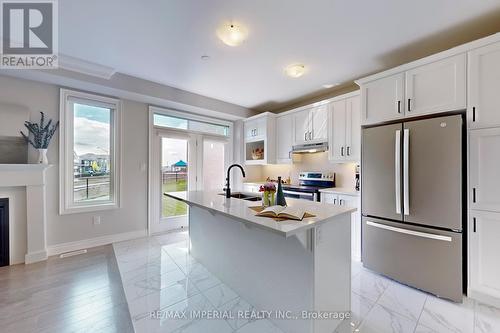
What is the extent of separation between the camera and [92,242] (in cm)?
330

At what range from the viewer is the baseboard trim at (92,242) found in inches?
119

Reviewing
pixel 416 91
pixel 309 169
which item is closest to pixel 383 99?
pixel 416 91

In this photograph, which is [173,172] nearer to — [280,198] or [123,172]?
[123,172]

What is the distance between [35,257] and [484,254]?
505 cm

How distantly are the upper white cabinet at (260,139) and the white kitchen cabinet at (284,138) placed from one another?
0.10 m

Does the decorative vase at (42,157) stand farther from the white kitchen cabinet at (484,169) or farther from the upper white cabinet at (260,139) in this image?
the white kitchen cabinet at (484,169)

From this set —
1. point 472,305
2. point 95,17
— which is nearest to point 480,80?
point 472,305

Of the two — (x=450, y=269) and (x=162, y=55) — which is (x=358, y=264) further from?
(x=162, y=55)

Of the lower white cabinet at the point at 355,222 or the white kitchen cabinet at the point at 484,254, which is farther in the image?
the lower white cabinet at the point at 355,222

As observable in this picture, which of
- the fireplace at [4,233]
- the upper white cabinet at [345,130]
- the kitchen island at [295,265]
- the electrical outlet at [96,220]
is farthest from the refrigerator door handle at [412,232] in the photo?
the fireplace at [4,233]

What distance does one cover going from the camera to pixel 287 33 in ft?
7.17

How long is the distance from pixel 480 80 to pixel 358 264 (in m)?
2.33

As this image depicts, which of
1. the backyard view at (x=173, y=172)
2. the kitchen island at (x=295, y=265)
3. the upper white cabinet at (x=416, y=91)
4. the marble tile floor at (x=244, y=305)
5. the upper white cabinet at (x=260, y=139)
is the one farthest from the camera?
the upper white cabinet at (x=260, y=139)

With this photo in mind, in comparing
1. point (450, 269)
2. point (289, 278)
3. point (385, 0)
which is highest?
point (385, 0)
